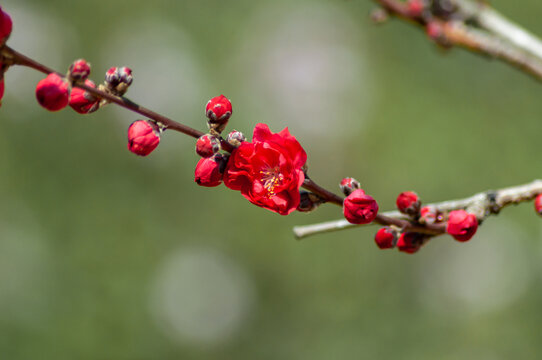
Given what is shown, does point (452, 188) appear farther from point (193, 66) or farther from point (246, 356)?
point (193, 66)

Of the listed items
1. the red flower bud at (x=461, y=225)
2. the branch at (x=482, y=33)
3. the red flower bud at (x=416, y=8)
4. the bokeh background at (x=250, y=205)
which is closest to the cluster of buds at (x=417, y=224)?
the red flower bud at (x=461, y=225)

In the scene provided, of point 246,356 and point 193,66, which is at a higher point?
point 193,66

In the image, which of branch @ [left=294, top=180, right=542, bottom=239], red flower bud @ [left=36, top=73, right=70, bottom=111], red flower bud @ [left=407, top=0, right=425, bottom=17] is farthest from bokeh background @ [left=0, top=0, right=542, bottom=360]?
red flower bud @ [left=36, top=73, right=70, bottom=111]

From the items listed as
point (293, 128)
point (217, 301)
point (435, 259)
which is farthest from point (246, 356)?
point (293, 128)

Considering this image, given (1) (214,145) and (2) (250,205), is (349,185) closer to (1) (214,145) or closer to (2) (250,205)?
(1) (214,145)

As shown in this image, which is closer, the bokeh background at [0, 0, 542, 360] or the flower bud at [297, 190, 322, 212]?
the flower bud at [297, 190, 322, 212]

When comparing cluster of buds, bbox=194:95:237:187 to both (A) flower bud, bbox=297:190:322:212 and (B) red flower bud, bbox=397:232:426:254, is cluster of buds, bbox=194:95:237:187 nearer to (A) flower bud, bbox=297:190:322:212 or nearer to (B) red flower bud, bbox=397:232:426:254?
(A) flower bud, bbox=297:190:322:212

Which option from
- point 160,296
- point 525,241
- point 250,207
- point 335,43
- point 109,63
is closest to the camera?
point 525,241
